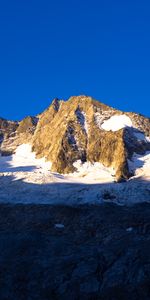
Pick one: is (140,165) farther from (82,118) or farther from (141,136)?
(82,118)

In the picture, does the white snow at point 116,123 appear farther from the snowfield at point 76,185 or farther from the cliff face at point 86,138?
the snowfield at point 76,185

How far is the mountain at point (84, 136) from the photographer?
274ft

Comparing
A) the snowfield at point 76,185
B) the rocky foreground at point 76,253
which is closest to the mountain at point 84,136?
the snowfield at point 76,185

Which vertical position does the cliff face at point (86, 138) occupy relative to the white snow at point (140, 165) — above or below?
above

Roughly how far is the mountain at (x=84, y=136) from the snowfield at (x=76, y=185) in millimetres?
1577

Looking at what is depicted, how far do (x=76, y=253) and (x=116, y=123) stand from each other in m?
48.6

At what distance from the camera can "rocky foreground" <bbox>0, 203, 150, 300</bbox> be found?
4141 cm

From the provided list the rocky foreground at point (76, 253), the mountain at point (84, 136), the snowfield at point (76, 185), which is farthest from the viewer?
the mountain at point (84, 136)

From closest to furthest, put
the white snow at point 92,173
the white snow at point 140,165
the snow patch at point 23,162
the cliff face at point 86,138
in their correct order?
1. the white snow at point 140,165
2. the white snow at point 92,173
3. the cliff face at point 86,138
4. the snow patch at point 23,162

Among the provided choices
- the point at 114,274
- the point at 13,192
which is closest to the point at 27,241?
the point at 114,274

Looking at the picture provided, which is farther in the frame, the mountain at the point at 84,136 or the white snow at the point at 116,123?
the white snow at the point at 116,123

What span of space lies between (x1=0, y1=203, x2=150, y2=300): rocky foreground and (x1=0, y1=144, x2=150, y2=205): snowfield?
3266 millimetres

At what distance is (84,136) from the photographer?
90.4 metres

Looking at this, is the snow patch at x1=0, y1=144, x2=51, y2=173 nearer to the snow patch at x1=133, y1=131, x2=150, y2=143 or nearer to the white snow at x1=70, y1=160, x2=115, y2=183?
the white snow at x1=70, y1=160, x2=115, y2=183
